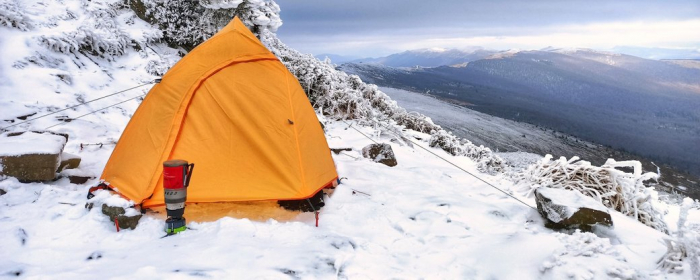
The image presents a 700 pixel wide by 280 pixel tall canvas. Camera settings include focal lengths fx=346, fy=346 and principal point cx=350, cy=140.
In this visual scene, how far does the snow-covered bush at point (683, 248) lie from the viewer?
2.75 metres

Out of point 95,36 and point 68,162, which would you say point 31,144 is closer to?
point 68,162

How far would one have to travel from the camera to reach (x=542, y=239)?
389cm

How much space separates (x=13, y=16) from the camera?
8.12m

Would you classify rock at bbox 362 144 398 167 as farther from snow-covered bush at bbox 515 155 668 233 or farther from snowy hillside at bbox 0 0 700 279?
snow-covered bush at bbox 515 155 668 233

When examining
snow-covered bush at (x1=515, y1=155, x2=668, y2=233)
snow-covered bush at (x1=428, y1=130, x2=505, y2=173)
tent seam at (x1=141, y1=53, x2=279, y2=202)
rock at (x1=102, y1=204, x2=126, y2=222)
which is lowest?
snow-covered bush at (x1=428, y1=130, x2=505, y2=173)

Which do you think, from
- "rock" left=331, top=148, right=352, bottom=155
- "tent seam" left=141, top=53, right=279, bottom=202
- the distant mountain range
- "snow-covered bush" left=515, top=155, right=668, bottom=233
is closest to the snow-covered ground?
"tent seam" left=141, top=53, right=279, bottom=202

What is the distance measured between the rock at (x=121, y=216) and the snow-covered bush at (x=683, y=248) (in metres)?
5.38

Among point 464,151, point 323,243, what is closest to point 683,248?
point 323,243

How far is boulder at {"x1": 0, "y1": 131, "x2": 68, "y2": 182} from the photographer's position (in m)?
4.67

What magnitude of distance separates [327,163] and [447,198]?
208 cm

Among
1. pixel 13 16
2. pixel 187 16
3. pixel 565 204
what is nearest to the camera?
pixel 565 204

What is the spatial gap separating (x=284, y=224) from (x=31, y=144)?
3906mm

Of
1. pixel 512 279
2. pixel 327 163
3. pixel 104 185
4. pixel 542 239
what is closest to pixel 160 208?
pixel 104 185

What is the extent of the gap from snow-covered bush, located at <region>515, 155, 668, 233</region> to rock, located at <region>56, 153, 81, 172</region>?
25.5 ft
